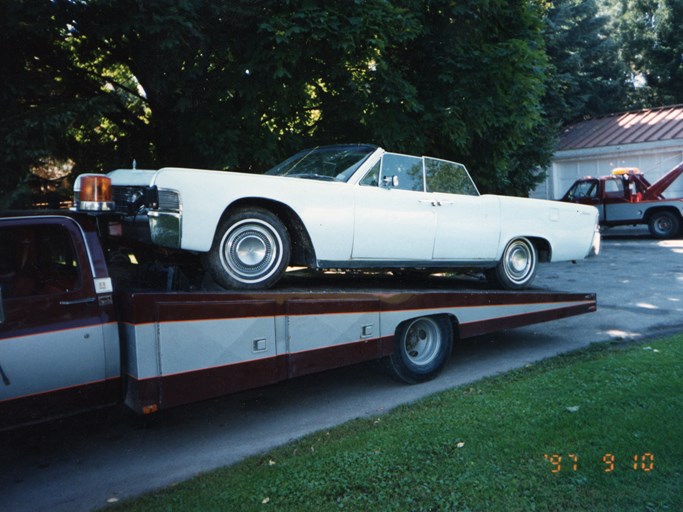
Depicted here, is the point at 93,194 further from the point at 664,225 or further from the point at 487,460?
the point at 664,225

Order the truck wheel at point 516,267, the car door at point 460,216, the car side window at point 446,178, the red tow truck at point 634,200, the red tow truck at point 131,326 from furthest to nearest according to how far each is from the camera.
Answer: the red tow truck at point 634,200, the truck wheel at point 516,267, the car side window at point 446,178, the car door at point 460,216, the red tow truck at point 131,326

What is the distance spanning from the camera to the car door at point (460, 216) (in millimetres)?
6480

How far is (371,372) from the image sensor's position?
22.2ft

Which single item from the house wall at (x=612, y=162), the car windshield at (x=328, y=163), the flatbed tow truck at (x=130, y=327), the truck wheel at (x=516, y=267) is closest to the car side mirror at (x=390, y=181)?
the car windshield at (x=328, y=163)

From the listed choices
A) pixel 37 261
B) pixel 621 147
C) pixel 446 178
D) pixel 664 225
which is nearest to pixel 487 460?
pixel 37 261

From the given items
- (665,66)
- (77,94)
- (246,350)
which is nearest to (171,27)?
(77,94)

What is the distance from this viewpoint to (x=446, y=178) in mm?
6812

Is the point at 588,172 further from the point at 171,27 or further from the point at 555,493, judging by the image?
the point at 555,493

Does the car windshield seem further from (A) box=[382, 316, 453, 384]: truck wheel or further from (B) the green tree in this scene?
(B) the green tree

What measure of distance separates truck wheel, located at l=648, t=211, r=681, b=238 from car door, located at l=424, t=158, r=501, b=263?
14.7 m

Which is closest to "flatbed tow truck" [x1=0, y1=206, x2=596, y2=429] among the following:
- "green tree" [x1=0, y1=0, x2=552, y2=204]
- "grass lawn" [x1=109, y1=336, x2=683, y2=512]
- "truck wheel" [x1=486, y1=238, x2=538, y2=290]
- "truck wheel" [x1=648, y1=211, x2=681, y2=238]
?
"grass lawn" [x1=109, y1=336, x2=683, y2=512]

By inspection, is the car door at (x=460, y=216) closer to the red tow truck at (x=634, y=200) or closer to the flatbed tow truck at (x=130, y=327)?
the flatbed tow truck at (x=130, y=327)

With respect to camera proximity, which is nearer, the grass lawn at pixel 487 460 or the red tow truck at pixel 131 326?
the grass lawn at pixel 487 460

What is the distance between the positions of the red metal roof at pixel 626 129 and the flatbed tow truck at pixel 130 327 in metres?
21.5
